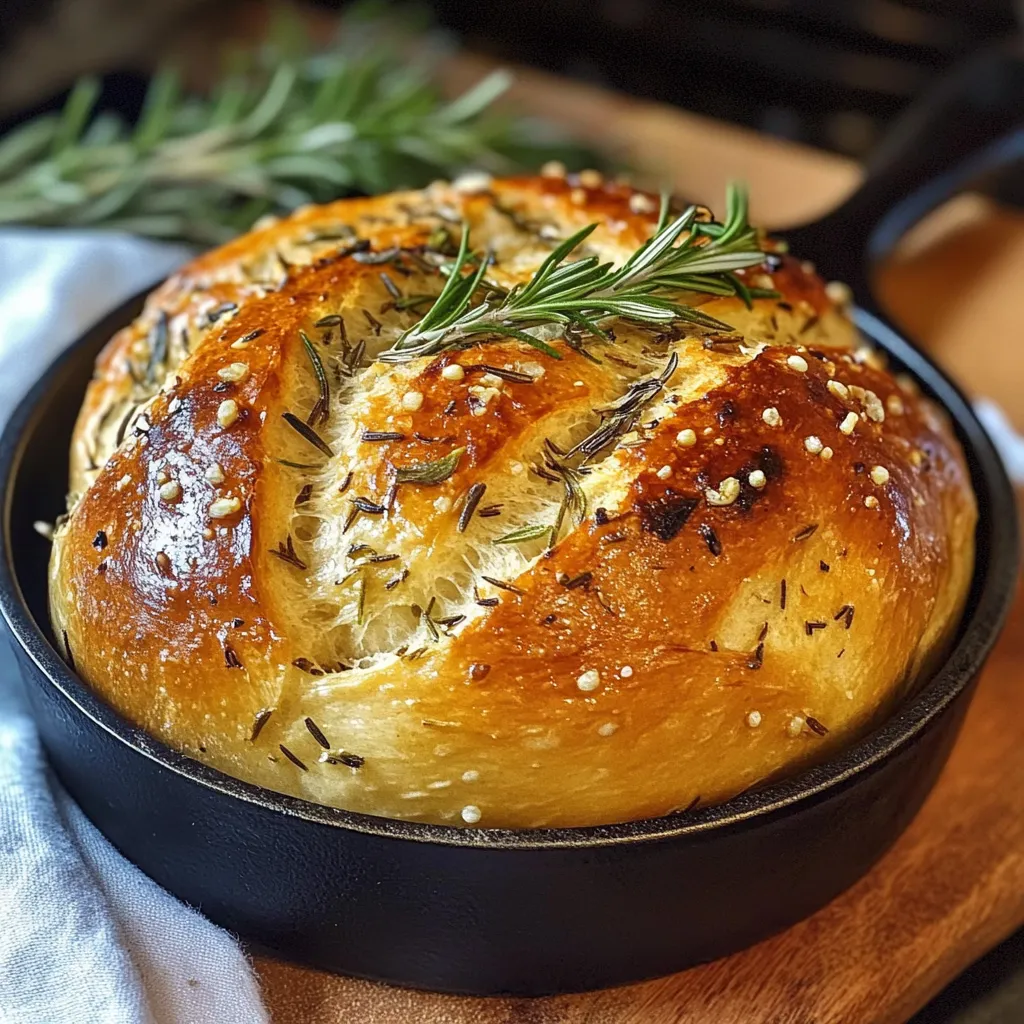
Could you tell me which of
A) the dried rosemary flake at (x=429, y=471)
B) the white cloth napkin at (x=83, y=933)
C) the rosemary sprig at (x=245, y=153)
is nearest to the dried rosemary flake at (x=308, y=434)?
the dried rosemary flake at (x=429, y=471)

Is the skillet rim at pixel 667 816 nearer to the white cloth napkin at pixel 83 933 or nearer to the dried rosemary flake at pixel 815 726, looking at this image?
the dried rosemary flake at pixel 815 726

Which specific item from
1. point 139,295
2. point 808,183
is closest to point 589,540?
point 139,295

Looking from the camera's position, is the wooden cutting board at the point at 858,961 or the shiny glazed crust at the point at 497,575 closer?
the shiny glazed crust at the point at 497,575

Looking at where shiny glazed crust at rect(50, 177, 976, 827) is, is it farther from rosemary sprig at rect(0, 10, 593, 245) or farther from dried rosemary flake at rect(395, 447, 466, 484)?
rosemary sprig at rect(0, 10, 593, 245)

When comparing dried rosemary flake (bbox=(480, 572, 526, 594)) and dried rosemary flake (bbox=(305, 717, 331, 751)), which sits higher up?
dried rosemary flake (bbox=(480, 572, 526, 594))

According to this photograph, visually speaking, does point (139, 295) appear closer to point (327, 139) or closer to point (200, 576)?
point (200, 576)

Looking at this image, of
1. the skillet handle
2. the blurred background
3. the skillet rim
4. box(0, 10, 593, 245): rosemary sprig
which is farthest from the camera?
the blurred background

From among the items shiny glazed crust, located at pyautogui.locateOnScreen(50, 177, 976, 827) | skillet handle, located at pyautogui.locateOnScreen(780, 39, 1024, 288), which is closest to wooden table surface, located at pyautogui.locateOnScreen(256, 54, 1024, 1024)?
shiny glazed crust, located at pyautogui.locateOnScreen(50, 177, 976, 827)
